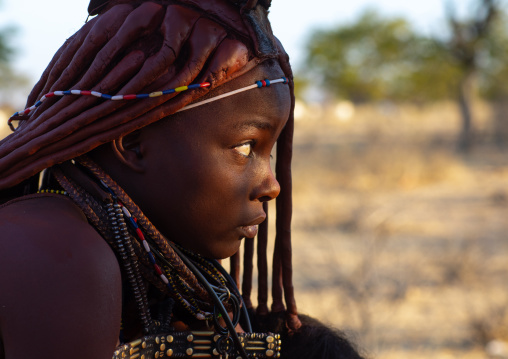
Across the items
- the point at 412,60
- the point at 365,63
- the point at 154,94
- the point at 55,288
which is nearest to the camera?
the point at 55,288

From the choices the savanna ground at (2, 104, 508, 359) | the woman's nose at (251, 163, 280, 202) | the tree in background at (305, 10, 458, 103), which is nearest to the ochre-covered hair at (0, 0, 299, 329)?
the woman's nose at (251, 163, 280, 202)

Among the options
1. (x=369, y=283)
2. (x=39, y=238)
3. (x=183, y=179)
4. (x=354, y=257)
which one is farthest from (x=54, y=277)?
(x=354, y=257)

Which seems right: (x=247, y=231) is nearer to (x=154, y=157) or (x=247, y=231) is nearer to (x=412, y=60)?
(x=154, y=157)

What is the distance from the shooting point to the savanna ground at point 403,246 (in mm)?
4719

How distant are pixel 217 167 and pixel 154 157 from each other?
0.47ft

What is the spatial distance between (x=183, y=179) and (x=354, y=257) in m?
5.61

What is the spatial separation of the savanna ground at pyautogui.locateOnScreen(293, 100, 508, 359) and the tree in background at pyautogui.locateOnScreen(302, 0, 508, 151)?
15.4 feet

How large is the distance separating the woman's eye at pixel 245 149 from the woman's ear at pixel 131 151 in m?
0.22

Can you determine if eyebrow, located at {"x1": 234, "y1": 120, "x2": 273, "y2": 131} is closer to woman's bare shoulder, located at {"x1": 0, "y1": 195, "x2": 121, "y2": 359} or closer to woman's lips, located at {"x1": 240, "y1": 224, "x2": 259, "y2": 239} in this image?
woman's lips, located at {"x1": 240, "y1": 224, "x2": 259, "y2": 239}

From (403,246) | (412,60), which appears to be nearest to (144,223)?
(403,246)

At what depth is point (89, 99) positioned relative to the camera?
1.44 meters

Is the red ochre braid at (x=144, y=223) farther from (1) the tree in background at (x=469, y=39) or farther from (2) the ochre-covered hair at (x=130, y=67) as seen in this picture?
(1) the tree in background at (x=469, y=39)

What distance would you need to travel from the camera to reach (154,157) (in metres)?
1.50

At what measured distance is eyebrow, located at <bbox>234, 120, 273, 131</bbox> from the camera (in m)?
1.53
